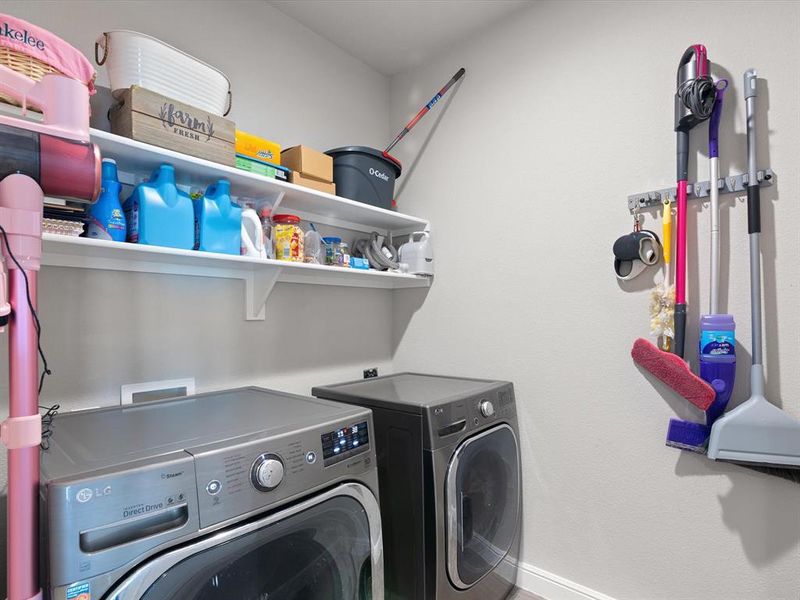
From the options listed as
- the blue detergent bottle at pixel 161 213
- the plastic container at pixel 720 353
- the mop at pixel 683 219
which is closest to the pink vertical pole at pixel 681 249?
the mop at pixel 683 219

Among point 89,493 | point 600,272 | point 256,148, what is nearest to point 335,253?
point 256,148

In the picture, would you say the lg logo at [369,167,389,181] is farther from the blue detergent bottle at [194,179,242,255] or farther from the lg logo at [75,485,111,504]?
the lg logo at [75,485,111,504]

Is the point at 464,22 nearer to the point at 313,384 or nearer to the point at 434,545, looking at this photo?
the point at 313,384

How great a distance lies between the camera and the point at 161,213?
4.45 feet

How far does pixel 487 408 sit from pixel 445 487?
0.39m

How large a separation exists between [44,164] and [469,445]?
1.47m

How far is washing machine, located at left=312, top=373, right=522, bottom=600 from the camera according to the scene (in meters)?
1.49

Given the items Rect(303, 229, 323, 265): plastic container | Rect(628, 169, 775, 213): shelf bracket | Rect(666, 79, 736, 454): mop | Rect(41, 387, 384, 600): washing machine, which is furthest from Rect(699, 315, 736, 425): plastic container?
Rect(303, 229, 323, 265): plastic container

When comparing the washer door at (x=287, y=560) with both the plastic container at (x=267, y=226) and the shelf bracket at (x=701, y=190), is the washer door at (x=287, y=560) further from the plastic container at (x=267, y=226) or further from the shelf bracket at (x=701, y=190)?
the shelf bracket at (x=701, y=190)

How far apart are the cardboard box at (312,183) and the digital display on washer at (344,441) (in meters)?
1.01

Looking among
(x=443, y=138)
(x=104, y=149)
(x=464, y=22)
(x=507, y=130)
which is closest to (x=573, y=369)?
(x=507, y=130)

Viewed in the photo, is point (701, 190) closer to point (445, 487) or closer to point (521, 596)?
point (445, 487)

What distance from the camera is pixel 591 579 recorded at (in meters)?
1.78

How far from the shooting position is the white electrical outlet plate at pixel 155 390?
1.50 meters
